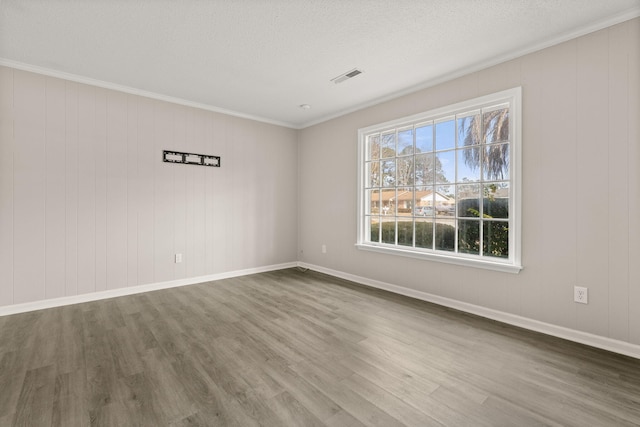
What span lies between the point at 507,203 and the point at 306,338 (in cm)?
234

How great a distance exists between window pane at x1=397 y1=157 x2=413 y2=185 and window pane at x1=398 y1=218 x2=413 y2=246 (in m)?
0.51

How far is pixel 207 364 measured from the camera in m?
2.06

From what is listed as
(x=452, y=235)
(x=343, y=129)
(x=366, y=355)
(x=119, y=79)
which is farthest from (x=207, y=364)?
(x=343, y=129)

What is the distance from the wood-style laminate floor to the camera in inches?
61.6

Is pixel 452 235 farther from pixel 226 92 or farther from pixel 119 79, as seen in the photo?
pixel 119 79

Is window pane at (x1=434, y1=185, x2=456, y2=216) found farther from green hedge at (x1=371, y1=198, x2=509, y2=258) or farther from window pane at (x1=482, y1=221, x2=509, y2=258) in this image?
window pane at (x1=482, y1=221, x2=509, y2=258)

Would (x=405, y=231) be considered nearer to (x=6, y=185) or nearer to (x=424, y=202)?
(x=424, y=202)

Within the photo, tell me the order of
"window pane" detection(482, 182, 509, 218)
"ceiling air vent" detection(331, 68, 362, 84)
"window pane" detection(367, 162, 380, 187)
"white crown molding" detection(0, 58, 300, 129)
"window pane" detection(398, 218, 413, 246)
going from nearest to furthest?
"window pane" detection(482, 182, 509, 218), "white crown molding" detection(0, 58, 300, 129), "ceiling air vent" detection(331, 68, 362, 84), "window pane" detection(398, 218, 413, 246), "window pane" detection(367, 162, 380, 187)

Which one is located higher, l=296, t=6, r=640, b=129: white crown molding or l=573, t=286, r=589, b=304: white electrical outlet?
l=296, t=6, r=640, b=129: white crown molding

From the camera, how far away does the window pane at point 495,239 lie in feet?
9.48

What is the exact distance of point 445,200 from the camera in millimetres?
3381

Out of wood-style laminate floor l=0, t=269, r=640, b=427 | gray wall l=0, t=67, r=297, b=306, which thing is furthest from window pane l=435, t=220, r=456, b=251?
gray wall l=0, t=67, r=297, b=306

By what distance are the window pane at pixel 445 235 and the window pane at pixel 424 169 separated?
534mm

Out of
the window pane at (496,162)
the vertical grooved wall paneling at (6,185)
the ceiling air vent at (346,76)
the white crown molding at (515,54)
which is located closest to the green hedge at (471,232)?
the window pane at (496,162)
